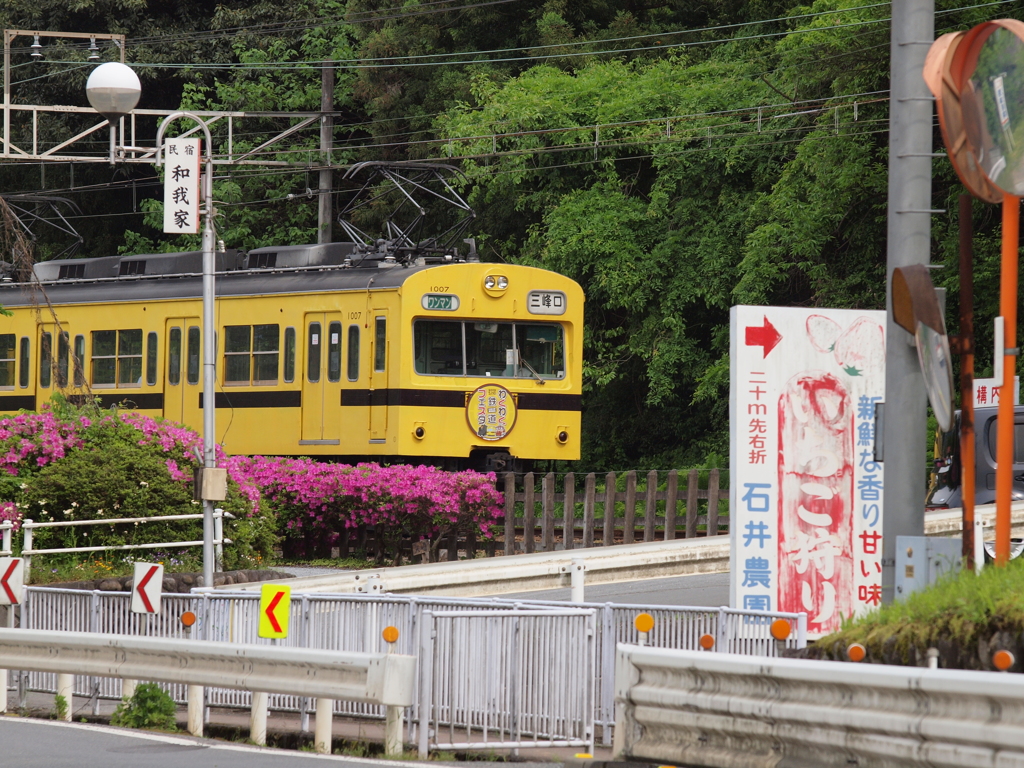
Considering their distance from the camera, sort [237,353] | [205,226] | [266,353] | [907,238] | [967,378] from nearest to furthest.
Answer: [967,378]
[907,238]
[205,226]
[266,353]
[237,353]

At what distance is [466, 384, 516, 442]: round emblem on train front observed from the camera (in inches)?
878

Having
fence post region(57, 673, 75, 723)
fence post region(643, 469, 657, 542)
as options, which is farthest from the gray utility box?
fence post region(643, 469, 657, 542)

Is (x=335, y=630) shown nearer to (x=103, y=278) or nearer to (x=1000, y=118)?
(x=1000, y=118)

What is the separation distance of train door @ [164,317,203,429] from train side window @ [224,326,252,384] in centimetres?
38

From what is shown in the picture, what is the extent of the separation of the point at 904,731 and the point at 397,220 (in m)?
30.5

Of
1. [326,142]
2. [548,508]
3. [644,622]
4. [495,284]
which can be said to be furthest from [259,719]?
[326,142]

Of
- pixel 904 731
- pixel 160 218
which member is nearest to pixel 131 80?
pixel 904 731

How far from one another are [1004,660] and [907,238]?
2.99 meters

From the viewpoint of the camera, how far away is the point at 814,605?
10.9m

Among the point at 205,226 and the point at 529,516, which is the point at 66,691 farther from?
the point at 529,516

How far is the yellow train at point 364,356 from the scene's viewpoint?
71.6 ft

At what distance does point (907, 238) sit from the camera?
8773mm

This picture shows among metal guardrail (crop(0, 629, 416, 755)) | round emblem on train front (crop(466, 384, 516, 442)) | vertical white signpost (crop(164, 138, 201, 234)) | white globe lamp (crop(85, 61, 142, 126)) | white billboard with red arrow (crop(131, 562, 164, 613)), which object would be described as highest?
white globe lamp (crop(85, 61, 142, 126))

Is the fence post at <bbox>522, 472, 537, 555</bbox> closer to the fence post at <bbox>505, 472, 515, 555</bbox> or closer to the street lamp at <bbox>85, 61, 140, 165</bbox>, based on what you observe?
the fence post at <bbox>505, 472, 515, 555</bbox>
